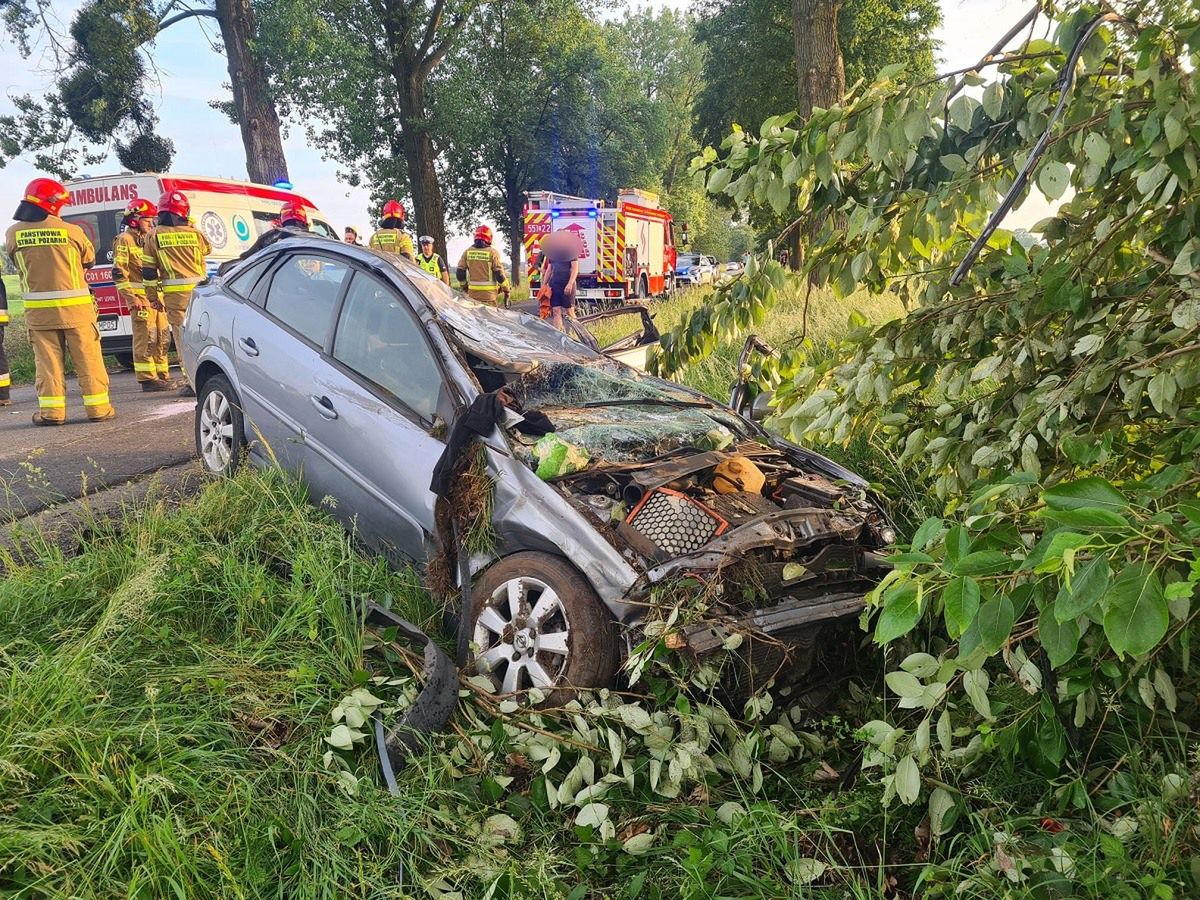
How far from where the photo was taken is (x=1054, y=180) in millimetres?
2008

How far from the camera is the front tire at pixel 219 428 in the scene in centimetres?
461

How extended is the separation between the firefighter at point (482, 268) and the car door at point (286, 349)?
8100 mm

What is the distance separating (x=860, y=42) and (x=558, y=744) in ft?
74.1

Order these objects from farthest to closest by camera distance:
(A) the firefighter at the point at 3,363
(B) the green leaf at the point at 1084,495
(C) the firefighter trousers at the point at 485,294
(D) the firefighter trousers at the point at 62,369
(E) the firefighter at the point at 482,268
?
(C) the firefighter trousers at the point at 485,294, (E) the firefighter at the point at 482,268, (A) the firefighter at the point at 3,363, (D) the firefighter trousers at the point at 62,369, (B) the green leaf at the point at 1084,495

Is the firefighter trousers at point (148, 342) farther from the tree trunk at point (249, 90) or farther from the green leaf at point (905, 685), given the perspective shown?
the green leaf at point (905, 685)

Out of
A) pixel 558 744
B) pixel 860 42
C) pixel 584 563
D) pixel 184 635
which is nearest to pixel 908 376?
pixel 584 563

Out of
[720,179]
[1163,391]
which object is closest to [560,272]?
[720,179]

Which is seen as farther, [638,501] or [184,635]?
[638,501]

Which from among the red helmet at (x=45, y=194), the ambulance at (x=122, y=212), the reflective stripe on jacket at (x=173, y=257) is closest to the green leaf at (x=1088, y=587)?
the red helmet at (x=45, y=194)

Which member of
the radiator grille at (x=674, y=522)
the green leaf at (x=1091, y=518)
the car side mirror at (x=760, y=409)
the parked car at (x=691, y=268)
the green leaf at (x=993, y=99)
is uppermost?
the green leaf at (x=993, y=99)

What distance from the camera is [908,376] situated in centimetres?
277

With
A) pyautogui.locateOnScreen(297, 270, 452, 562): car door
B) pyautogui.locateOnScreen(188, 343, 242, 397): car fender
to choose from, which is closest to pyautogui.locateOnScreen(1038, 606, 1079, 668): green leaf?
pyautogui.locateOnScreen(297, 270, 452, 562): car door

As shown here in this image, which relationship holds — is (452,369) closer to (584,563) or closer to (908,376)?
(584,563)

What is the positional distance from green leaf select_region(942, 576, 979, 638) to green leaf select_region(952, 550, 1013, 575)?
0.02 meters
